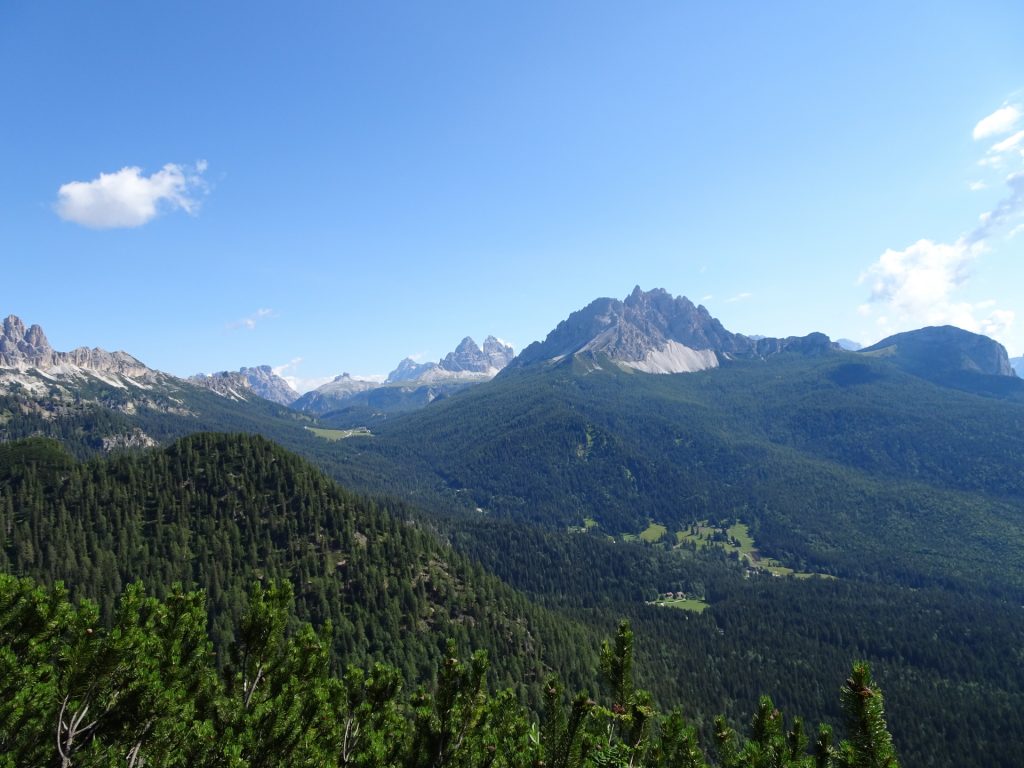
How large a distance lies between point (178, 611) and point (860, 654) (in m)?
249

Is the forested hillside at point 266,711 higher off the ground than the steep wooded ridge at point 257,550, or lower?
higher

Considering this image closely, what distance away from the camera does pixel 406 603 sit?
134625mm

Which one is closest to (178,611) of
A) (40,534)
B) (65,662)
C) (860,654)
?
(65,662)

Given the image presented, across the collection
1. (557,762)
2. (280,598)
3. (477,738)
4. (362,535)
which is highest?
(280,598)

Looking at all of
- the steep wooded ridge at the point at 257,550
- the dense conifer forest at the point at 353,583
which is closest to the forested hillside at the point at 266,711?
the steep wooded ridge at the point at 257,550

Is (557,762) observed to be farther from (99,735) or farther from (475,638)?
(475,638)

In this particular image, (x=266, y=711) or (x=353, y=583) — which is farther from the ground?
(x=266, y=711)

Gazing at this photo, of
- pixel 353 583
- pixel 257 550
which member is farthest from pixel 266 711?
pixel 257 550

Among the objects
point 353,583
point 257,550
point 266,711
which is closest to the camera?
point 266,711

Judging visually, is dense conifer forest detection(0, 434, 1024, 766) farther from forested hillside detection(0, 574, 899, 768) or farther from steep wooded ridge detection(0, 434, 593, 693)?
forested hillside detection(0, 574, 899, 768)

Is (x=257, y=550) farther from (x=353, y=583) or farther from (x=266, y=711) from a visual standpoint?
(x=266, y=711)

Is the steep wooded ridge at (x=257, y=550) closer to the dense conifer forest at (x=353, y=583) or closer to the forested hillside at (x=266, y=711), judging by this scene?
the dense conifer forest at (x=353, y=583)

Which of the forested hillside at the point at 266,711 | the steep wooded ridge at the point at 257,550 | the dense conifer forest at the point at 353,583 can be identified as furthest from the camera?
the dense conifer forest at the point at 353,583

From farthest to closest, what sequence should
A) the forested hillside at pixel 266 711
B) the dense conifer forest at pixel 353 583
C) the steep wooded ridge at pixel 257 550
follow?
the dense conifer forest at pixel 353 583, the steep wooded ridge at pixel 257 550, the forested hillside at pixel 266 711
